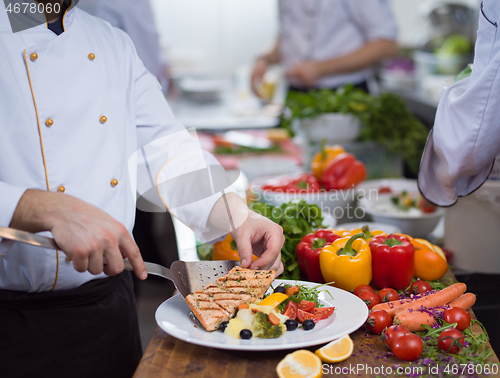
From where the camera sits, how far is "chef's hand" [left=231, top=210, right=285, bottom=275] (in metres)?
1.15

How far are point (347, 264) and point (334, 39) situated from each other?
7.30 feet

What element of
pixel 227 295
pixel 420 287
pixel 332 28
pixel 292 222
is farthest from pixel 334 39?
pixel 227 295

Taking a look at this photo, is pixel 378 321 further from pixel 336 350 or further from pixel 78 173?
pixel 78 173

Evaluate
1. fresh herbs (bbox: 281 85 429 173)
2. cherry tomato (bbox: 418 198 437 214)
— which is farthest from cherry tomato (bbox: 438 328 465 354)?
fresh herbs (bbox: 281 85 429 173)

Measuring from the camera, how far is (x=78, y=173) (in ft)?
3.73

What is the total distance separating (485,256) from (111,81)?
125cm

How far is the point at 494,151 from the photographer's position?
48.8 inches

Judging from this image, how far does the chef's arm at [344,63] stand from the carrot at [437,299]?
2055 mm

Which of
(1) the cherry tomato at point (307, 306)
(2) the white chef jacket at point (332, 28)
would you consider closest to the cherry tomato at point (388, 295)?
(1) the cherry tomato at point (307, 306)

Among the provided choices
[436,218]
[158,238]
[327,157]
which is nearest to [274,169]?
[327,157]

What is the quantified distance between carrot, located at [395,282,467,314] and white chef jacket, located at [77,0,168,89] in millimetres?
2487

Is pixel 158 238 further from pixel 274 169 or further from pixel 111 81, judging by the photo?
pixel 111 81

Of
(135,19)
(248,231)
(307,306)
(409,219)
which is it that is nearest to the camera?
(307,306)

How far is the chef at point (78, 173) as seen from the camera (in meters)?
1.08
